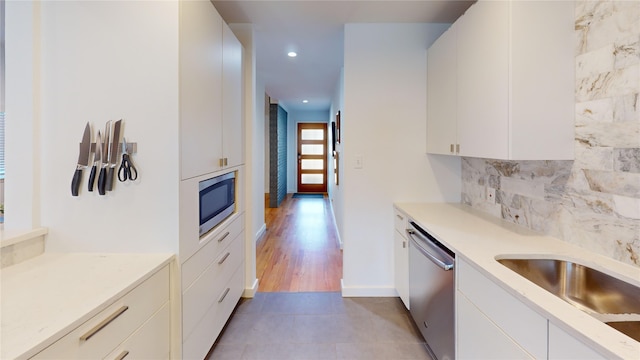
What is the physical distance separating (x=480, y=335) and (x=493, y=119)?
1.07 m

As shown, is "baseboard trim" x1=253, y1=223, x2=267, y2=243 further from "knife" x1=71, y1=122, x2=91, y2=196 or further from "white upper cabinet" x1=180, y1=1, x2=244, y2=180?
"knife" x1=71, y1=122, x2=91, y2=196

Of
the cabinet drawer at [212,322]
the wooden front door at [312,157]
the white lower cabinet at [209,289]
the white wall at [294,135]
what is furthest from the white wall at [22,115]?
the wooden front door at [312,157]

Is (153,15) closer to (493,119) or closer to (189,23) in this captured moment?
(189,23)

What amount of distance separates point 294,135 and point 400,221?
24.5ft

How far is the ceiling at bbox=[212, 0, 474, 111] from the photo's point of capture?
7.84ft

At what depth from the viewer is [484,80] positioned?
5.93 ft

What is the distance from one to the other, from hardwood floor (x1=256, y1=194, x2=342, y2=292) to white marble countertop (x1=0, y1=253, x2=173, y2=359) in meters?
1.75

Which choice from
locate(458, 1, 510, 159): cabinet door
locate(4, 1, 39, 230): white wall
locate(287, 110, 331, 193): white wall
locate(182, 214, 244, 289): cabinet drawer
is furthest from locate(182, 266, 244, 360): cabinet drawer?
locate(287, 110, 331, 193): white wall

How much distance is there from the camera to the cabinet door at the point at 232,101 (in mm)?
2188

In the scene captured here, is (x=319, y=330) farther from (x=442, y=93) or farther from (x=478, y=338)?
(x=442, y=93)

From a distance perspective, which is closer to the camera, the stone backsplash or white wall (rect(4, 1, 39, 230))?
the stone backsplash

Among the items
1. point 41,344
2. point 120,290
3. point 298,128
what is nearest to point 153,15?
point 120,290

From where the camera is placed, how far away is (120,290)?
1.15 m

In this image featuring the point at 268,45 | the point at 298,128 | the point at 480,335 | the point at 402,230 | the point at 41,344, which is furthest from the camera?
the point at 298,128
